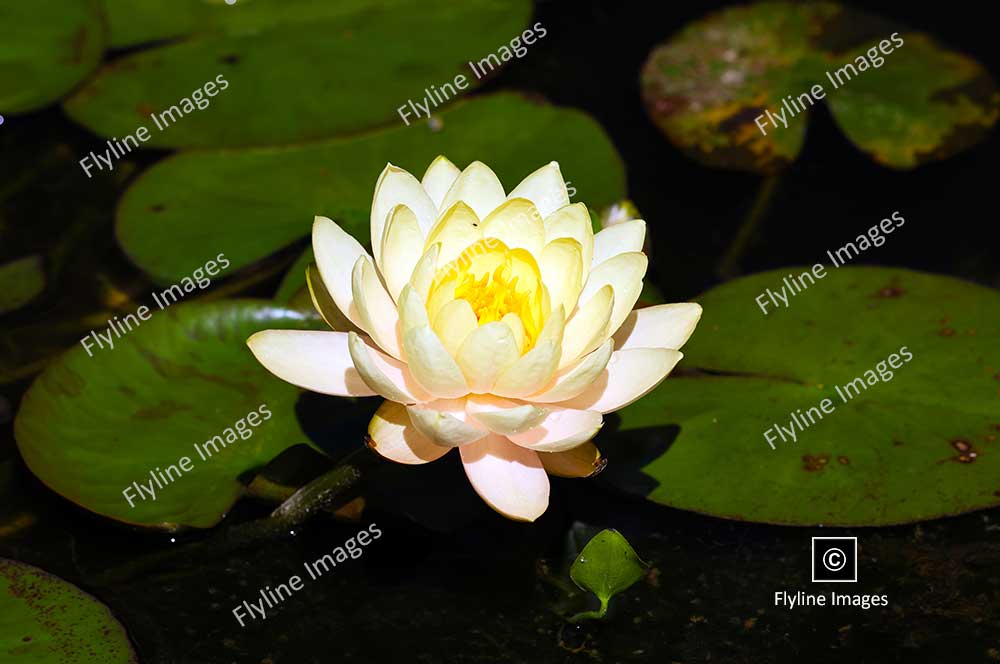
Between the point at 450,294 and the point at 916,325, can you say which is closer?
the point at 450,294

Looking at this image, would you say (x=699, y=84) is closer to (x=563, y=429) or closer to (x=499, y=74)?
(x=499, y=74)

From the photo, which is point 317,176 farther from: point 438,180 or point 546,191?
point 546,191

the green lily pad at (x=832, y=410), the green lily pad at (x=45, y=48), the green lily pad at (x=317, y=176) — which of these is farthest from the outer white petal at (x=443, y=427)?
the green lily pad at (x=45, y=48)

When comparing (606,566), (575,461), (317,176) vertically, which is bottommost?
(606,566)

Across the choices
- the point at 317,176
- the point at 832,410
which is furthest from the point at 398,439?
the point at 317,176

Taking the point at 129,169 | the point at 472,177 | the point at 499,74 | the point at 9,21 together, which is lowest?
the point at 472,177

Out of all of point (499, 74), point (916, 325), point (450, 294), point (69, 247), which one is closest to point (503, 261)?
point (450, 294)
